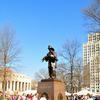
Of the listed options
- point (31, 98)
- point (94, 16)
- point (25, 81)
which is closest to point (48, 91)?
point (31, 98)

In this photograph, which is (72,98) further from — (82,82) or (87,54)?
(87,54)

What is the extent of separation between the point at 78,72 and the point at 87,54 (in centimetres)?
3033

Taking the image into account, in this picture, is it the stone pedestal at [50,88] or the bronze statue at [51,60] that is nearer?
the stone pedestal at [50,88]

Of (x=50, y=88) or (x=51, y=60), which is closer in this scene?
(x=50, y=88)

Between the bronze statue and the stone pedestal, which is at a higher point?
the bronze statue

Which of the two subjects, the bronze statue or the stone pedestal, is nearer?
the stone pedestal

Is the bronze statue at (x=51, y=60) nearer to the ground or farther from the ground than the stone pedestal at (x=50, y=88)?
farther from the ground

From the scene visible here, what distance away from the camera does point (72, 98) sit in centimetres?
4475

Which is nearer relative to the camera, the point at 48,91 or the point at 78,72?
the point at 48,91

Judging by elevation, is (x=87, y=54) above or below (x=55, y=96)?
above

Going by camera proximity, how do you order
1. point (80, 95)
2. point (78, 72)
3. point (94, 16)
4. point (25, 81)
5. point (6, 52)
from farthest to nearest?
1. point (25, 81)
2. point (78, 72)
3. point (80, 95)
4. point (6, 52)
5. point (94, 16)

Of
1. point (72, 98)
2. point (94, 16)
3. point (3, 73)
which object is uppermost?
point (94, 16)

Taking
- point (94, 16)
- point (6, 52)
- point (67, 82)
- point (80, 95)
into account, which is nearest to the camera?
point (94, 16)

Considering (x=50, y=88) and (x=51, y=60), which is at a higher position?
(x=51, y=60)
